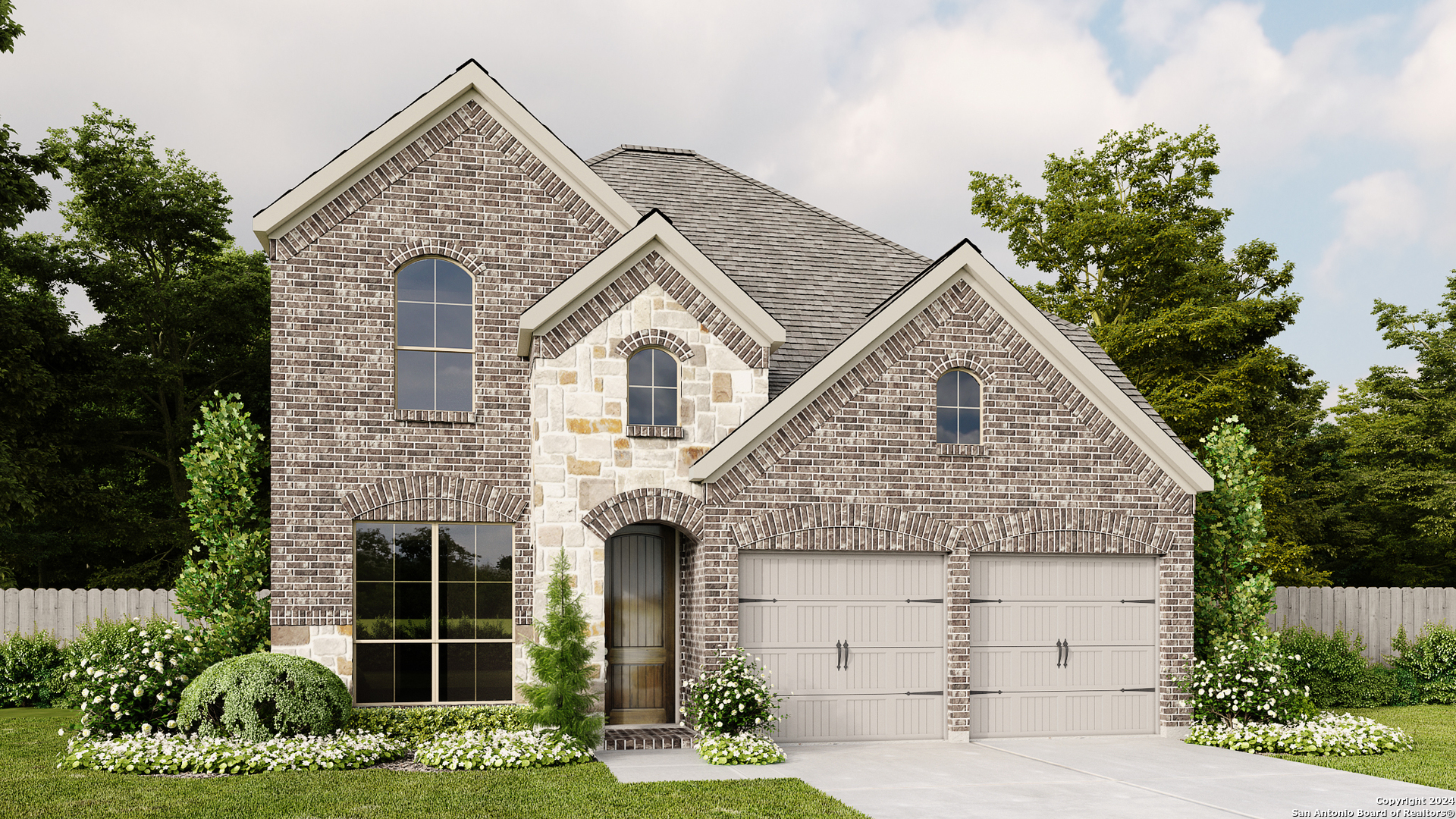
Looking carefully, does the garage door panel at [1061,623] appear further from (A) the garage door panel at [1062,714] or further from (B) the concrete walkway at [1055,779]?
(B) the concrete walkway at [1055,779]

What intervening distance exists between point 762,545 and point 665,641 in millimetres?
2135

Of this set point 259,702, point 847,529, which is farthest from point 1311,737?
point 259,702

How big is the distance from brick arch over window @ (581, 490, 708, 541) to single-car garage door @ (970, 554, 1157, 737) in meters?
3.92

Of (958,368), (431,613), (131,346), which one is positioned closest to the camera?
(431,613)

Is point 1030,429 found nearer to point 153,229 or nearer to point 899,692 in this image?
point 899,692

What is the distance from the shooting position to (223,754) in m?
11.8

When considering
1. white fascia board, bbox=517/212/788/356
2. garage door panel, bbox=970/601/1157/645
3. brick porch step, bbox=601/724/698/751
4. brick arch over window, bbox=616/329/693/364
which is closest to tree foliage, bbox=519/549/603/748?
brick porch step, bbox=601/724/698/751

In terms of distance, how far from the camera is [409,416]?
47.0 feet

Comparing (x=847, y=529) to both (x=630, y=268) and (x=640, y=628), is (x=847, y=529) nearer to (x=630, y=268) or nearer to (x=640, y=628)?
(x=640, y=628)

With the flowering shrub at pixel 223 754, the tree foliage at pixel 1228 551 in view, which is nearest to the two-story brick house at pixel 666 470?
the tree foliage at pixel 1228 551

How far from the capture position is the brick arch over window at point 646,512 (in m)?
13.8

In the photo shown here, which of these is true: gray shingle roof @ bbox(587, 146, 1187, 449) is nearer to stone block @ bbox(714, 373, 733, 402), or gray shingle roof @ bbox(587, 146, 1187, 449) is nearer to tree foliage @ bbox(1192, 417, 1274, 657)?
stone block @ bbox(714, 373, 733, 402)

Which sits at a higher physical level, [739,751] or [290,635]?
[290,635]

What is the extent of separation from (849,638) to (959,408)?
3.43 metres
